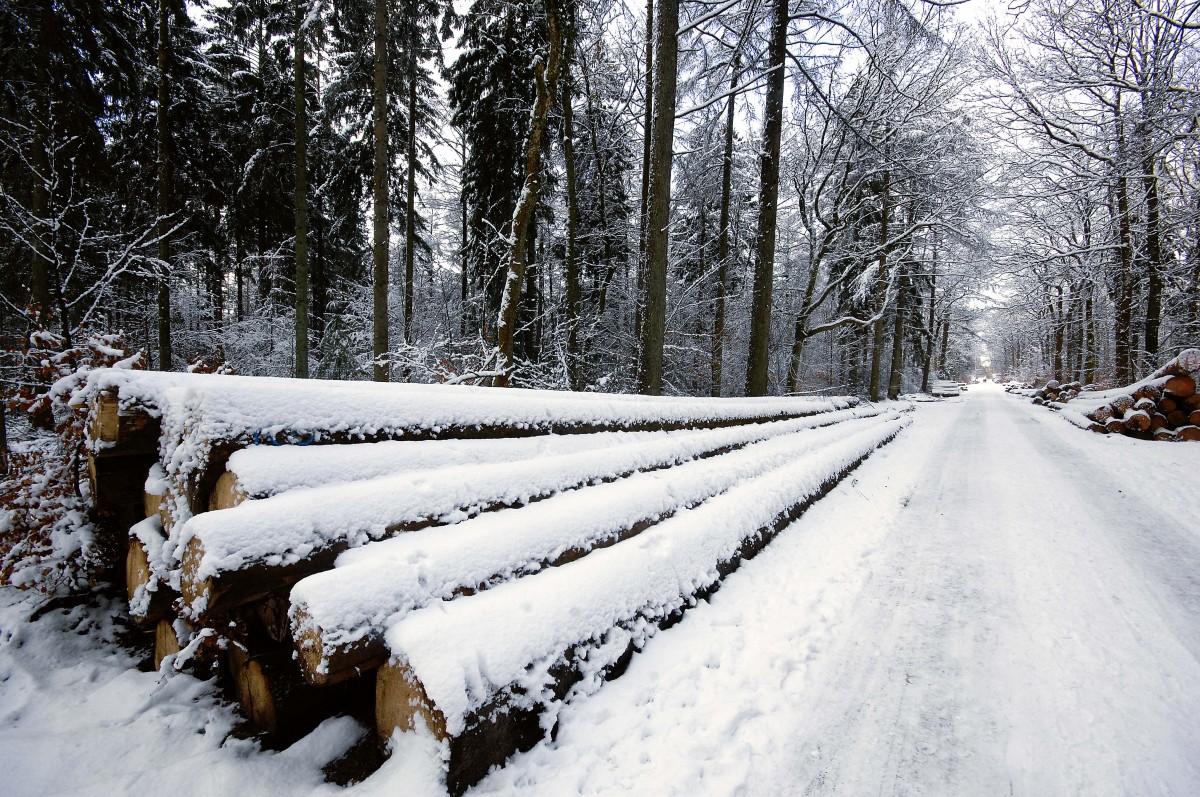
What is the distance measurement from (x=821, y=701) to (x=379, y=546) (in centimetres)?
166

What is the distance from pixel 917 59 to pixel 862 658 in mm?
13088

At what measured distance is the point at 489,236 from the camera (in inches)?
520

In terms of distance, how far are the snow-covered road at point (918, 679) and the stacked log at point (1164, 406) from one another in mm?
6410

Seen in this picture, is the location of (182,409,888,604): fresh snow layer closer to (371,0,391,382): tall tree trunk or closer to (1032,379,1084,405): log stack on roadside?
(371,0,391,382): tall tree trunk

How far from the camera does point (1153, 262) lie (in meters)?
11.1

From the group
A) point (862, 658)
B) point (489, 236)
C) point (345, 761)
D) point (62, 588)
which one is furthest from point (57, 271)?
point (489, 236)

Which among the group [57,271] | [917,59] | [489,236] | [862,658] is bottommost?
[862,658]

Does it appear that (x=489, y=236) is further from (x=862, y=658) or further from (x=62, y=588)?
(x=862, y=658)

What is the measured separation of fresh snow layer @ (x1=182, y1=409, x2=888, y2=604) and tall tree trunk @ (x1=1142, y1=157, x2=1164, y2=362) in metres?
15.7

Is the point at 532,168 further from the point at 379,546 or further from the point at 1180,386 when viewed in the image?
the point at 1180,386

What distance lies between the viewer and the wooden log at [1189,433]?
7078mm

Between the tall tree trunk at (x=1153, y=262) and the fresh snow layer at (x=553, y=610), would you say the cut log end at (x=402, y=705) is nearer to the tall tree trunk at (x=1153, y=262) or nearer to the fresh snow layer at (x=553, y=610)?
the fresh snow layer at (x=553, y=610)

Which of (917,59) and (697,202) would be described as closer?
(917,59)

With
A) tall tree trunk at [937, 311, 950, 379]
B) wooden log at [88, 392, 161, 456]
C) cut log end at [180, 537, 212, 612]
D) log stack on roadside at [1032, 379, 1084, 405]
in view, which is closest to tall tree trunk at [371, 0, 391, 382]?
wooden log at [88, 392, 161, 456]
